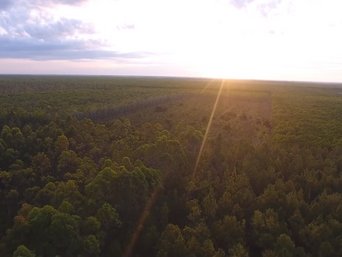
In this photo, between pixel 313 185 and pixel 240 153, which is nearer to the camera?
pixel 313 185

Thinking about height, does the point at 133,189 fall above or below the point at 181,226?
above

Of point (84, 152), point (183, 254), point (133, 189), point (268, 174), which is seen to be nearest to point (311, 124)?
point (268, 174)

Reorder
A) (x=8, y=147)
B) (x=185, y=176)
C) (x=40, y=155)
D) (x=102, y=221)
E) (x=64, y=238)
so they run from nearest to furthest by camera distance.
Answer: (x=64, y=238)
(x=102, y=221)
(x=185, y=176)
(x=40, y=155)
(x=8, y=147)

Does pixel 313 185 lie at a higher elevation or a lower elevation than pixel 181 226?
higher

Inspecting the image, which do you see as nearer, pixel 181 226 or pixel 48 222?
pixel 48 222

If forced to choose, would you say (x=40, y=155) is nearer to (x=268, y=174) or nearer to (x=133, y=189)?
(x=133, y=189)

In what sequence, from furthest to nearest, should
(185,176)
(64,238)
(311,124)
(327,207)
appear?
(311,124) → (185,176) → (327,207) → (64,238)

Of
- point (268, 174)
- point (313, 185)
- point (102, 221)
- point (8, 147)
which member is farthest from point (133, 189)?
point (8, 147)

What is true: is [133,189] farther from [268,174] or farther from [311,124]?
[311,124]

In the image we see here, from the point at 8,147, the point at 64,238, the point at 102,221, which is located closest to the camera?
the point at 64,238
